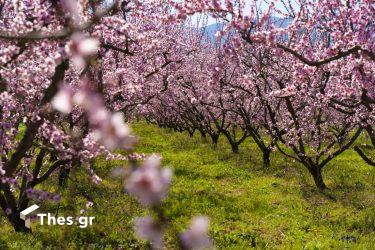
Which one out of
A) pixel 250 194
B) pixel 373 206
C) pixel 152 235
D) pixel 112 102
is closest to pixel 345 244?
pixel 373 206

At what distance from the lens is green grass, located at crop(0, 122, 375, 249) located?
358 inches

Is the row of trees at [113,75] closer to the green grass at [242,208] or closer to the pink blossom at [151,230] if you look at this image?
the pink blossom at [151,230]

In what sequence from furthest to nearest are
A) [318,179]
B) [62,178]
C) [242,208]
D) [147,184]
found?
1. [318,179]
2. [62,178]
3. [242,208]
4. [147,184]

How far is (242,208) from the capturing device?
11688 mm

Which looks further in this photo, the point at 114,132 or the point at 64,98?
the point at 64,98

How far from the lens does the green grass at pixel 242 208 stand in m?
9.10

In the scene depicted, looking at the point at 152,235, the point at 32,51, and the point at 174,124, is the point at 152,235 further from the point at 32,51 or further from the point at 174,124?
the point at 174,124
